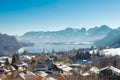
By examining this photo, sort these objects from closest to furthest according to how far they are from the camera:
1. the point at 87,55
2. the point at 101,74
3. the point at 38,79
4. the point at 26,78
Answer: the point at 38,79 → the point at 26,78 → the point at 101,74 → the point at 87,55

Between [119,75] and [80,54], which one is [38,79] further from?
[80,54]

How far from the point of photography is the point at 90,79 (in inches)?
1409

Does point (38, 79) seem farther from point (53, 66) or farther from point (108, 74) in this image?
point (53, 66)

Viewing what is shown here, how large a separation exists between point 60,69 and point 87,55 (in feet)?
163

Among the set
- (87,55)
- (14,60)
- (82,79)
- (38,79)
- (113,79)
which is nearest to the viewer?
(38,79)

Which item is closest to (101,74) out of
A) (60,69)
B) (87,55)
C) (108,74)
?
(108,74)

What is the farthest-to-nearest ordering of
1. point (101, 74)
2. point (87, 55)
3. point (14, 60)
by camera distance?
point (87, 55) → point (14, 60) → point (101, 74)

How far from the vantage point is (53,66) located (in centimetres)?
5659

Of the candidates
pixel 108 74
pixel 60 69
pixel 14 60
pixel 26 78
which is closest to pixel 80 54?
pixel 14 60

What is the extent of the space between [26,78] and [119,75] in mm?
15076

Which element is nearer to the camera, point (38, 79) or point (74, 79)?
point (38, 79)

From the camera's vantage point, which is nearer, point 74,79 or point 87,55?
point 74,79

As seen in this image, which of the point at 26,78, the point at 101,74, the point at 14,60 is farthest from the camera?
the point at 14,60

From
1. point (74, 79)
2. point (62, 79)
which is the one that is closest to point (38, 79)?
point (62, 79)
